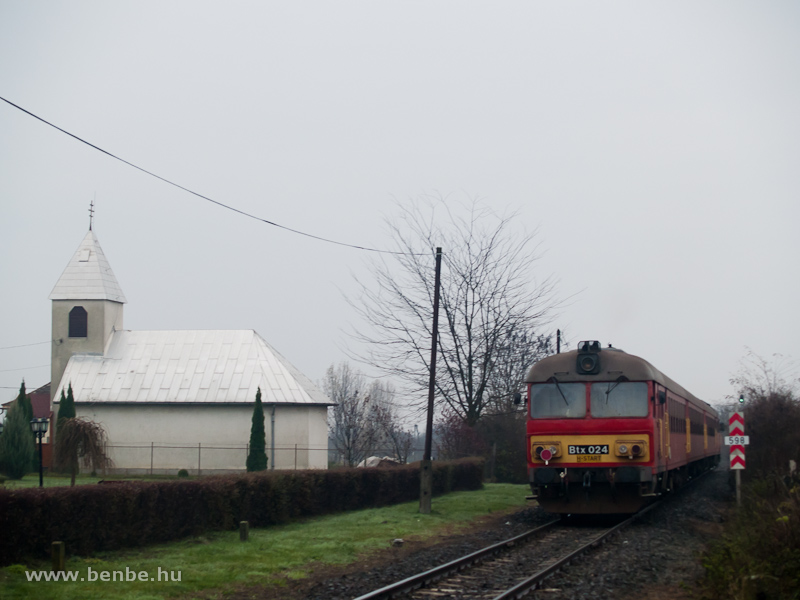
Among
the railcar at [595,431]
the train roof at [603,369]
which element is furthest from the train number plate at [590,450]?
the train roof at [603,369]

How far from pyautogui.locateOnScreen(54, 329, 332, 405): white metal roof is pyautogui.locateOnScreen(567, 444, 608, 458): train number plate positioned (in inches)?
1117

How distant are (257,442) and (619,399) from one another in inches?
1054

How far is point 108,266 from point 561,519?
39.0 meters

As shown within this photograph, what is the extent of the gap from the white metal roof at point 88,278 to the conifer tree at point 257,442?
13.6 metres

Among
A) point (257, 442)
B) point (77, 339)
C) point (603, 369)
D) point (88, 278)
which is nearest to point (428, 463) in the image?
point (603, 369)

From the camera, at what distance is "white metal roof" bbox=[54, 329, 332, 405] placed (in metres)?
43.6

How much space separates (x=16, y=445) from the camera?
39094mm

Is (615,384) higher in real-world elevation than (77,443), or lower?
higher

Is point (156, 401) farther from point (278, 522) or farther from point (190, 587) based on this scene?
point (190, 587)

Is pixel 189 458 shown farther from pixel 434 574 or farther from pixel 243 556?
pixel 434 574

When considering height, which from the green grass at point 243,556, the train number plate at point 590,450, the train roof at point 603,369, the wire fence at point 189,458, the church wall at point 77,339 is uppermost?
the church wall at point 77,339

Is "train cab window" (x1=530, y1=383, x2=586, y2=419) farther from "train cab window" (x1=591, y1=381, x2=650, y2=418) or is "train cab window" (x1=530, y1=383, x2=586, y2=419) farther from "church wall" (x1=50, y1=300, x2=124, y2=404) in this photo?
"church wall" (x1=50, y1=300, x2=124, y2=404)
